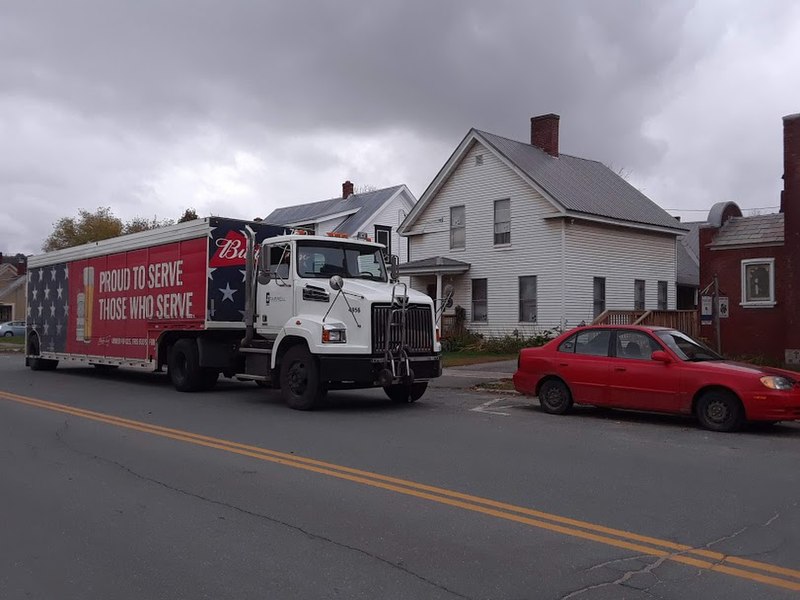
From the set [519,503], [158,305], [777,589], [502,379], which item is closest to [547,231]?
[502,379]

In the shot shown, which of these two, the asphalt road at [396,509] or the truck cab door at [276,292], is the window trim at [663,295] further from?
the truck cab door at [276,292]

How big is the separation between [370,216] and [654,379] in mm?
30223

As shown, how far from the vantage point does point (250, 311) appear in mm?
14234

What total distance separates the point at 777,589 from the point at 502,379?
1269cm

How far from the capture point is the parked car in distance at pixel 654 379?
10.0m

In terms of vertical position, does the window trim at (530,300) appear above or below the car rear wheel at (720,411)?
above

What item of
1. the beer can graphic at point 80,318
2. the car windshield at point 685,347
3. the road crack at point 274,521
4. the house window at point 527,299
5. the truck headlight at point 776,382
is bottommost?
the road crack at point 274,521

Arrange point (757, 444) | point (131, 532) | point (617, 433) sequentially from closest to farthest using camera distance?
point (131, 532) → point (757, 444) → point (617, 433)

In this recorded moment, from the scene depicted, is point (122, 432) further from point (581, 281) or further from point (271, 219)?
point (271, 219)

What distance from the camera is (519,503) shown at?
6.57 metres

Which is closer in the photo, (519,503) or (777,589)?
(777,589)

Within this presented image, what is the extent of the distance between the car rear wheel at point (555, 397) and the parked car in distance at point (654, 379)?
16mm

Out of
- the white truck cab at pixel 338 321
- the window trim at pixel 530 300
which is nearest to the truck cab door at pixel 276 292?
the white truck cab at pixel 338 321

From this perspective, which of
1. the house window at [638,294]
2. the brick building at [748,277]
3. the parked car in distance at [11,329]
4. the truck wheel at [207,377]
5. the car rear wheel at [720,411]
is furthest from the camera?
the parked car in distance at [11,329]
